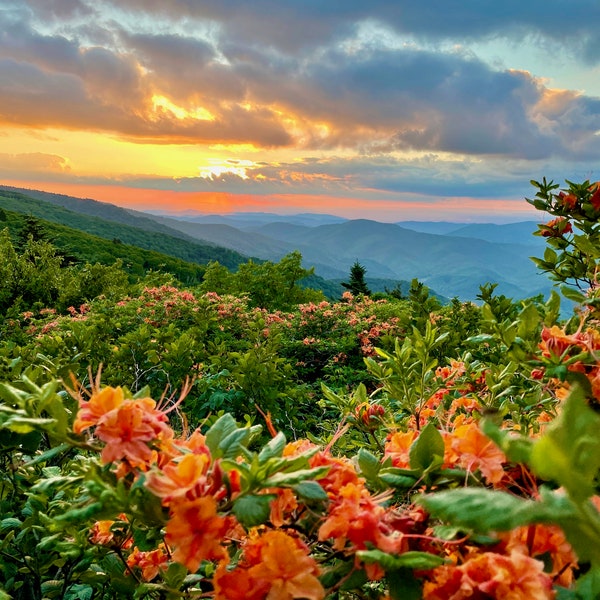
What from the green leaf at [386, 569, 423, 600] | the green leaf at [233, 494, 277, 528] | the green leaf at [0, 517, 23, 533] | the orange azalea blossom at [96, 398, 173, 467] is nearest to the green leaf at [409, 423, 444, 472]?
the green leaf at [386, 569, 423, 600]

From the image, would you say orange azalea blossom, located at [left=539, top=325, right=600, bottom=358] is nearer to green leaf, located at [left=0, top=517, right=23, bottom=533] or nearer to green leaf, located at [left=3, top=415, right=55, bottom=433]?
green leaf, located at [left=3, top=415, right=55, bottom=433]

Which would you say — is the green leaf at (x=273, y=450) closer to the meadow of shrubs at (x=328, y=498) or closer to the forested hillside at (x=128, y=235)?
the meadow of shrubs at (x=328, y=498)

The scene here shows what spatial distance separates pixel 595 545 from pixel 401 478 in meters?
0.52

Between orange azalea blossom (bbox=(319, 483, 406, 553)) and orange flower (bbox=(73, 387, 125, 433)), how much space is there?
40cm

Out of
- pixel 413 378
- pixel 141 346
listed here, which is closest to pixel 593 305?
pixel 413 378

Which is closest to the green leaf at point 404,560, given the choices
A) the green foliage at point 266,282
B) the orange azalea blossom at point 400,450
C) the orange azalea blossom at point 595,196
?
the orange azalea blossom at point 400,450

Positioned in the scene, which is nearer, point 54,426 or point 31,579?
point 54,426

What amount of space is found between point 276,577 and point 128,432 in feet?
1.08

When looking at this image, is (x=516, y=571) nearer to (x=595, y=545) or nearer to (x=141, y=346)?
(x=595, y=545)

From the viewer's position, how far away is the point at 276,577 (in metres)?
0.74

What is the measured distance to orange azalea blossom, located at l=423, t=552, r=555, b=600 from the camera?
656 millimetres

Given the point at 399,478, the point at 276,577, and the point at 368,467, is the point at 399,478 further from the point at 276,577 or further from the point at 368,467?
the point at 276,577

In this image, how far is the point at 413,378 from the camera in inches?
80.7

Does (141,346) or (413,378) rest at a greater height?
(413,378)
